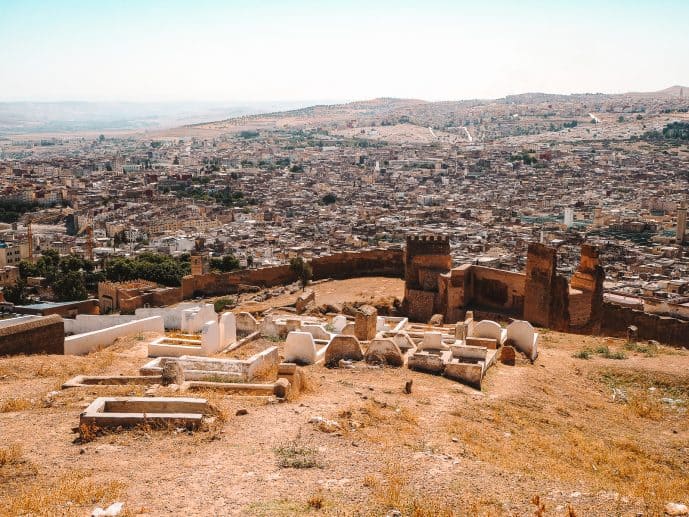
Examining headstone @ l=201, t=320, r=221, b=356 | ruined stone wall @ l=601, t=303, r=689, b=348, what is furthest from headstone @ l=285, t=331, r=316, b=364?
ruined stone wall @ l=601, t=303, r=689, b=348

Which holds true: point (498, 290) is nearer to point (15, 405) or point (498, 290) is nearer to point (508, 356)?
point (508, 356)

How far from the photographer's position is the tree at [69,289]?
1072 inches

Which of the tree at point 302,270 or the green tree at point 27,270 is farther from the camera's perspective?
the green tree at point 27,270

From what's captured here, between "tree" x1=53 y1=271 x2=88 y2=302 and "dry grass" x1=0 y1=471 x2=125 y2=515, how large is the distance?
2225 cm

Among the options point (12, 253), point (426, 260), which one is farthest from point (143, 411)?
point (12, 253)

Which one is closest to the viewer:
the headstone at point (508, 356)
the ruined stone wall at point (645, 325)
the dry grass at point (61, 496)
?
the dry grass at point (61, 496)

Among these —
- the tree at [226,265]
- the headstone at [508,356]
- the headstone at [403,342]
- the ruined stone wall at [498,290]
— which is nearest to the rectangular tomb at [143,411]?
the headstone at [403,342]

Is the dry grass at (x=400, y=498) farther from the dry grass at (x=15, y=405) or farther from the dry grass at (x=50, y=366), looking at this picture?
the dry grass at (x=50, y=366)

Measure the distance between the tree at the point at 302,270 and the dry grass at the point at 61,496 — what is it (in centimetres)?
1489

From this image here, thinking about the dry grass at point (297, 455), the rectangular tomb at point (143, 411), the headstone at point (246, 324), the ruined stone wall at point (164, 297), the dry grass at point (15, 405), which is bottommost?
the ruined stone wall at point (164, 297)

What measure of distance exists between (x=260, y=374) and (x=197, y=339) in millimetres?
3132

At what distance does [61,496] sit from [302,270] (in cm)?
1561

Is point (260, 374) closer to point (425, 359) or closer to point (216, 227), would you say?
point (425, 359)

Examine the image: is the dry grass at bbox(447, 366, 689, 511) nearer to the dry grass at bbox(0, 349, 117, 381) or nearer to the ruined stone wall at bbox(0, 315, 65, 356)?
the dry grass at bbox(0, 349, 117, 381)
